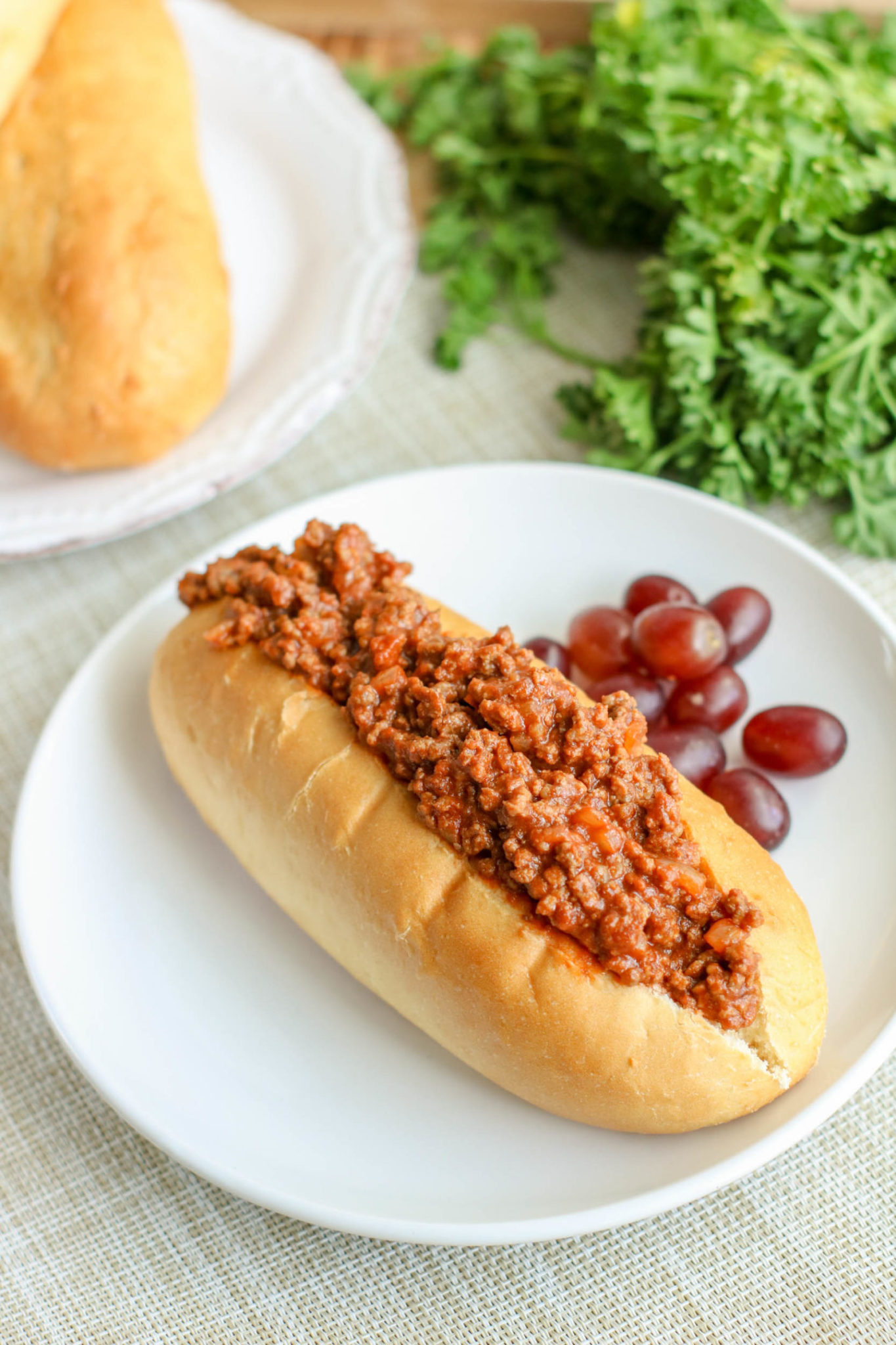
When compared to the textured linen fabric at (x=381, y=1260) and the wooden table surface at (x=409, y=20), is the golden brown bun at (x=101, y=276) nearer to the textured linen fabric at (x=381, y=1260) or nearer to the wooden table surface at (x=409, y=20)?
the wooden table surface at (x=409, y=20)

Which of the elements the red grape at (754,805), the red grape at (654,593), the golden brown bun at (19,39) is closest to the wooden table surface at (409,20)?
the golden brown bun at (19,39)

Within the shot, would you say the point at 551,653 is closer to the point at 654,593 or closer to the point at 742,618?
the point at 654,593

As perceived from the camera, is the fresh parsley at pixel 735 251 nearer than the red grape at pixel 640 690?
No

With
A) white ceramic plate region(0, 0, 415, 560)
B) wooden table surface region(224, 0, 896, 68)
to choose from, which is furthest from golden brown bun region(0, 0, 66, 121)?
wooden table surface region(224, 0, 896, 68)

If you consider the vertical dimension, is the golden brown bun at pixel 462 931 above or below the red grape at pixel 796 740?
below

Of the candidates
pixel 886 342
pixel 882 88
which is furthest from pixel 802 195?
pixel 882 88

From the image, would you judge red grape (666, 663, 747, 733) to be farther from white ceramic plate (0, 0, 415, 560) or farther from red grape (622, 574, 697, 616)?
white ceramic plate (0, 0, 415, 560)
